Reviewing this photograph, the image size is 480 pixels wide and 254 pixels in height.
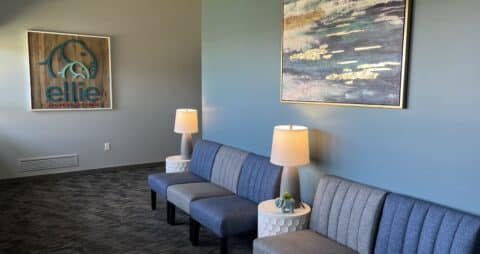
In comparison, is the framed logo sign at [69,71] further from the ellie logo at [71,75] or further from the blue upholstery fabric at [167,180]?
the blue upholstery fabric at [167,180]

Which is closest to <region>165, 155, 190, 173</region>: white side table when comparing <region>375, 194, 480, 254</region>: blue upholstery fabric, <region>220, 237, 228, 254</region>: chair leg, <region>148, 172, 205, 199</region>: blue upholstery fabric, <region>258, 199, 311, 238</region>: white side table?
<region>148, 172, 205, 199</region>: blue upholstery fabric

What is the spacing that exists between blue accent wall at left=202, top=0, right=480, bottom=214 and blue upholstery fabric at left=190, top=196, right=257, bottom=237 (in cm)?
50

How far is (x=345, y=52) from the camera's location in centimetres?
260

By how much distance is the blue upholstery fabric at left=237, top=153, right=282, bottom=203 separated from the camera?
3076 millimetres

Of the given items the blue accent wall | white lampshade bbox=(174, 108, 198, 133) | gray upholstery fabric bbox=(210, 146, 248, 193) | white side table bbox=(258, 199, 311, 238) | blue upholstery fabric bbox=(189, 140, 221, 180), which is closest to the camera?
the blue accent wall

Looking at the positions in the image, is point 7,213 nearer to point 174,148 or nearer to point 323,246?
point 174,148

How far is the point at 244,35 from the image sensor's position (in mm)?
3750

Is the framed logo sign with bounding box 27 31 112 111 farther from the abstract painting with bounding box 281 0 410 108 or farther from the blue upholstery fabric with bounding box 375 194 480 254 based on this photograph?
the blue upholstery fabric with bounding box 375 194 480 254

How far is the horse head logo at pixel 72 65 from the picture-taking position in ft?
18.0

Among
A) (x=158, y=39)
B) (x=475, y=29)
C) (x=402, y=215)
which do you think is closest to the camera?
(x=475, y=29)

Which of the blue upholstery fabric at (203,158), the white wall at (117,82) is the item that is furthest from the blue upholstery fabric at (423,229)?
the white wall at (117,82)

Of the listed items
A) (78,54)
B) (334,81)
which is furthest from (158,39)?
(334,81)

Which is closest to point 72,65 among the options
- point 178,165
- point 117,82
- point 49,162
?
point 117,82

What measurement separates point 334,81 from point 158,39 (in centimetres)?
444
